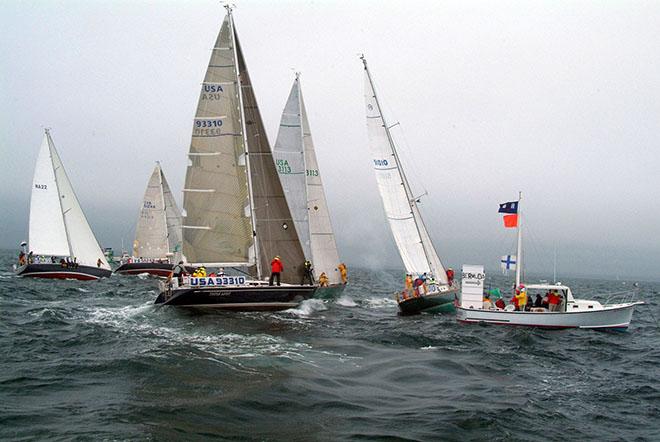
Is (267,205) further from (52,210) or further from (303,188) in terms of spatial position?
(52,210)

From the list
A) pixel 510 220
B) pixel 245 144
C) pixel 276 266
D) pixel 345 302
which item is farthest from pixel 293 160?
pixel 510 220

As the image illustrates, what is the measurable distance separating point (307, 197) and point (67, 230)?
2252cm

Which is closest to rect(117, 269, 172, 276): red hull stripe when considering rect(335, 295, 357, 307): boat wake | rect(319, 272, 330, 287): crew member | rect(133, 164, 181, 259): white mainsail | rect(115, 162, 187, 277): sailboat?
rect(115, 162, 187, 277): sailboat

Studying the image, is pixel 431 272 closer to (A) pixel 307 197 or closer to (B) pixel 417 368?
(A) pixel 307 197

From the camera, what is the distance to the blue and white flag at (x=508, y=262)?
2591cm

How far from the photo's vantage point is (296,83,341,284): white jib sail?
34156 mm

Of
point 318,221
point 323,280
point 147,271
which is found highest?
point 318,221

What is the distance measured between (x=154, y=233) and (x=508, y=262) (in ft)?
145

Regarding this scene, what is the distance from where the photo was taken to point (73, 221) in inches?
1857

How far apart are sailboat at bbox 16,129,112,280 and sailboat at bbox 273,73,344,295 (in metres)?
21.3

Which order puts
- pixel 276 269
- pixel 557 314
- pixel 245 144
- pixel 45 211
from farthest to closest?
pixel 45 211 < pixel 245 144 < pixel 276 269 < pixel 557 314

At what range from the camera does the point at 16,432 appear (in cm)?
938

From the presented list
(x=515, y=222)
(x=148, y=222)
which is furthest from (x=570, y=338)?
(x=148, y=222)

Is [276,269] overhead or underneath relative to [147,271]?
overhead
